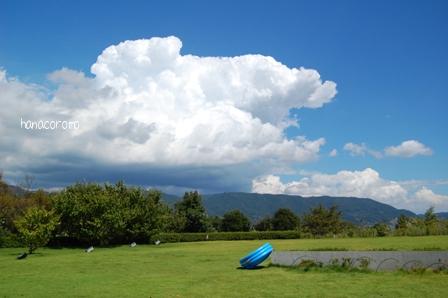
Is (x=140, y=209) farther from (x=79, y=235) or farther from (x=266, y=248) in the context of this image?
(x=266, y=248)

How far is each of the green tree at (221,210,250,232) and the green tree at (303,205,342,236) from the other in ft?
94.3

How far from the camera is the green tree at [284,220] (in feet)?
341

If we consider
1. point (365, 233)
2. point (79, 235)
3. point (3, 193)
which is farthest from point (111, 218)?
point (365, 233)

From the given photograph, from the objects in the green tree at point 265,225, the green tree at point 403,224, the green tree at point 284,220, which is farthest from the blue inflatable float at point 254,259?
the green tree at point 265,225

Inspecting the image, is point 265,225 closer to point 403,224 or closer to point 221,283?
point 403,224

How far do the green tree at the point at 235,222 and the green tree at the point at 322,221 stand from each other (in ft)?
94.3

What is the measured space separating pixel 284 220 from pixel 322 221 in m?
32.6

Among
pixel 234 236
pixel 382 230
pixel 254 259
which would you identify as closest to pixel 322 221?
pixel 234 236

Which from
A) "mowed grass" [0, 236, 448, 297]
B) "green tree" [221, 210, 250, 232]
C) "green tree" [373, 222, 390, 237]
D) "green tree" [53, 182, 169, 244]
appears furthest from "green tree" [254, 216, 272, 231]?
"mowed grass" [0, 236, 448, 297]

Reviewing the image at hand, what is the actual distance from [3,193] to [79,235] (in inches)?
555

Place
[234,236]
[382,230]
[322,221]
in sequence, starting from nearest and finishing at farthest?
[382,230]
[234,236]
[322,221]

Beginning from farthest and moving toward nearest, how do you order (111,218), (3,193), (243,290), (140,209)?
1. (3,193)
2. (140,209)
3. (111,218)
4. (243,290)

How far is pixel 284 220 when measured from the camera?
105 metres

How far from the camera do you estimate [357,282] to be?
15992 millimetres
